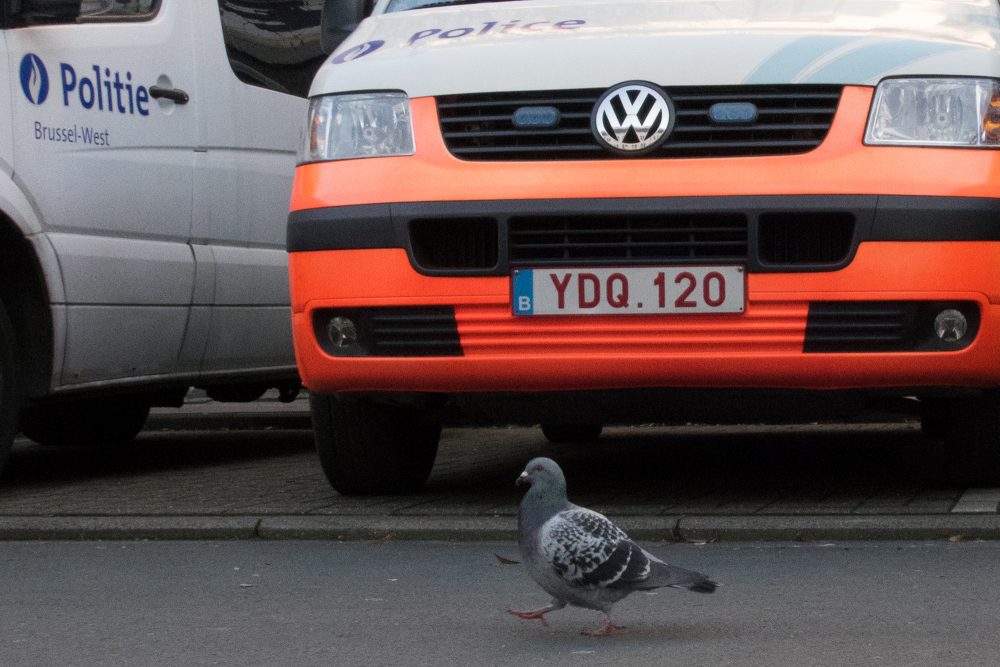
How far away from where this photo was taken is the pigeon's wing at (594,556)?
4008 mm

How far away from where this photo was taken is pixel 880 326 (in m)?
5.46

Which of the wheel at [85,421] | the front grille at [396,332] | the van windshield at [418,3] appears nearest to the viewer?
the front grille at [396,332]

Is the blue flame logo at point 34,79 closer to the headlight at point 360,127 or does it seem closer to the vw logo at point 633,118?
the headlight at point 360,127

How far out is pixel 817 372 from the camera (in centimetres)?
551

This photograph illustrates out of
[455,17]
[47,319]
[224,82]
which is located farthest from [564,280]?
[224,82]

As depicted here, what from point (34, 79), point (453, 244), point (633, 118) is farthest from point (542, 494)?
point (34, 79)

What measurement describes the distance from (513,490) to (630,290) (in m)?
1.36

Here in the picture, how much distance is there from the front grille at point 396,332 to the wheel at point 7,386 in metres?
1.36

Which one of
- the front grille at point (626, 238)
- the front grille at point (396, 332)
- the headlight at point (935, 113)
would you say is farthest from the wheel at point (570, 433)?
the headlight at point (935, 113)

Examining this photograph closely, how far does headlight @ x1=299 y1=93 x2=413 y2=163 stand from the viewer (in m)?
5.70

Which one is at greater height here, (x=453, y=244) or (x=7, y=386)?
(x=453, y=244)

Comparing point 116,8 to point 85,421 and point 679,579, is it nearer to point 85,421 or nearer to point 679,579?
point 85,421

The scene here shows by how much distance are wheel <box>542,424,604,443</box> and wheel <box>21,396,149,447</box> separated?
189cm

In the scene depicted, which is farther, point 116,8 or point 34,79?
point 116,8
